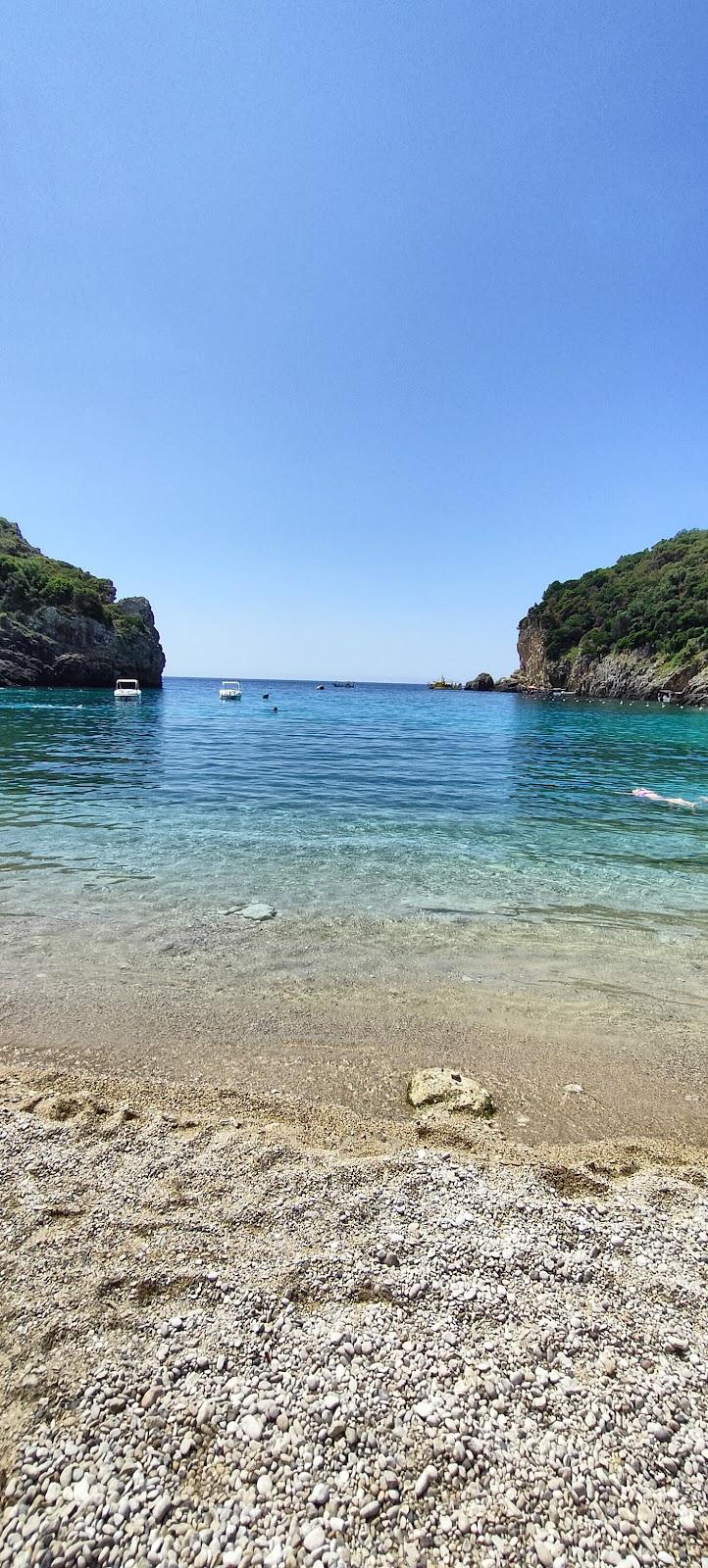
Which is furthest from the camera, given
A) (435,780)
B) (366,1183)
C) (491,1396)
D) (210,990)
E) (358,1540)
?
(435,780)

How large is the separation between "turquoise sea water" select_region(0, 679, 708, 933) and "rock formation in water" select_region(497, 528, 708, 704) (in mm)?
80048

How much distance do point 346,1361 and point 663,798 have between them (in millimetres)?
22061

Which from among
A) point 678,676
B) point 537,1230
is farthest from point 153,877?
point 678,676

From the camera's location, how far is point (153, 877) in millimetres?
11641

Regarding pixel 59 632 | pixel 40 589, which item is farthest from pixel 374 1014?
pixel 40 589

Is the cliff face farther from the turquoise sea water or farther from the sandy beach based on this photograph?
the sandy beach

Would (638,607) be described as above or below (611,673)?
above

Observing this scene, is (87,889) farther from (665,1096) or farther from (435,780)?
(435,780)

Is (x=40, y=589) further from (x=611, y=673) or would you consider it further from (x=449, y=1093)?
(x=449, y=1093)

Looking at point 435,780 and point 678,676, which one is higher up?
point 678,676

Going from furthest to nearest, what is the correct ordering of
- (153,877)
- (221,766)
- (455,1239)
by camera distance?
(221,766)
(153,877)
(455,1239)

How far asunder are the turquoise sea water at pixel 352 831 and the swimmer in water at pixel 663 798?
82 centimetres

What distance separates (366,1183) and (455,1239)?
0.72 metres

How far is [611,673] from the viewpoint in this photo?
121 meters
